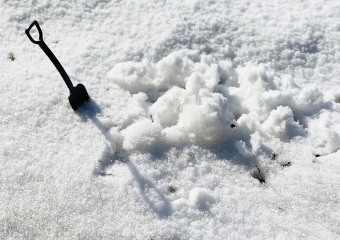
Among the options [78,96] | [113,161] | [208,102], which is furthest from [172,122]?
[78,96]

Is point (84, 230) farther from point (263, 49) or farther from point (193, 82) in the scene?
A: point (263, 49)

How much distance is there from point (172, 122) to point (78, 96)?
24.8 inches

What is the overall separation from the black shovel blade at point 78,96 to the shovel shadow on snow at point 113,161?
1.3 inches

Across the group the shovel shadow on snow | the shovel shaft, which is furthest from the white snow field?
the shovel shaft

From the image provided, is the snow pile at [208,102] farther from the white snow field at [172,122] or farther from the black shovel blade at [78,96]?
the black shovel blade at [78,96]

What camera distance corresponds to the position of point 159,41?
2076 mm

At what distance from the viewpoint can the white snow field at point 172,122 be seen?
50.2 inches

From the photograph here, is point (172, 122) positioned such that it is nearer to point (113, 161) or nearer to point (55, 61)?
point (113, 161)

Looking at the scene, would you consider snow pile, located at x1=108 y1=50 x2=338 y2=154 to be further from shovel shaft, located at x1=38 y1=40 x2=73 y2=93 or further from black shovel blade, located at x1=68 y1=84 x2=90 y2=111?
shovel shaft, located at x1=38 y1=40 x2=73 y2=93

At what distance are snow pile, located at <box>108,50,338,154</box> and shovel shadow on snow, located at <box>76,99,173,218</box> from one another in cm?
8

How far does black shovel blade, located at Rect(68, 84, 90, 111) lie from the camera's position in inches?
64.3

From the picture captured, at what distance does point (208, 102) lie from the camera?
5.14 ft

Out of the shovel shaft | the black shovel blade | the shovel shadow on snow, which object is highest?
the shovel shaft

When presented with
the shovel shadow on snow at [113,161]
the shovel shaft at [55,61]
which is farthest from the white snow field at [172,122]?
the shovel shaft at [55,61]
